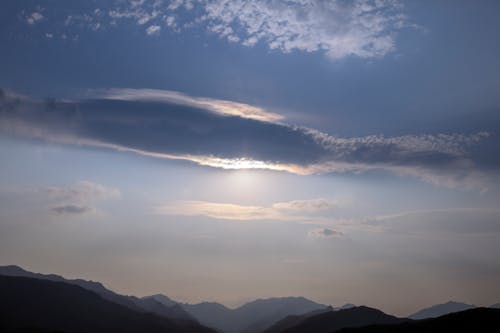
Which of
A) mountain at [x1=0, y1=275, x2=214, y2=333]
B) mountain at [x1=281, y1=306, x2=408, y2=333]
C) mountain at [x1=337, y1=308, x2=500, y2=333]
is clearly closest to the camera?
mountain at [x1=337, y1=308, x2=500, y2=333]

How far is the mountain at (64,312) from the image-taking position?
14088cm

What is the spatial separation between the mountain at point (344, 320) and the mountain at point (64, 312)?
52450mm

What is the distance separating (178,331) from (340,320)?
6270 cm

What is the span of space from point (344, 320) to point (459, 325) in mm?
90015

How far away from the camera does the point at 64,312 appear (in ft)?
513

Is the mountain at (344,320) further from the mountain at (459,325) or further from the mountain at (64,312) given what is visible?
the mountain at (459,325)

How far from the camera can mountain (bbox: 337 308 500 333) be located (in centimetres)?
7412

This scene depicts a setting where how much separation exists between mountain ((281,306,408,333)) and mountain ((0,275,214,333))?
52450 mm

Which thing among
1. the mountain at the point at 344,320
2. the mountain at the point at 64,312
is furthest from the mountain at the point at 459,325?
the mountain at the point at 64,312

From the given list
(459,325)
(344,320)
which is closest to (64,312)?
(344,320)

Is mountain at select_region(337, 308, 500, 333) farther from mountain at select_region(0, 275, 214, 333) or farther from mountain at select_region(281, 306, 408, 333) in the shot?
mountain at select_region(0, 275, 214, 333)

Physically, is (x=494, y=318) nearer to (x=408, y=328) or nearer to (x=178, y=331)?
(x=408, y=328)

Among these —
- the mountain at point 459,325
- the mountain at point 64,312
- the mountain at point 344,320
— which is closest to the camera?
the mountain at point 459,325

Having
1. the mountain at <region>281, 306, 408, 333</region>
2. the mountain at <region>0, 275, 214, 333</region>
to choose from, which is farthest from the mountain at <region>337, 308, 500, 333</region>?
the mountain at <region>0, 275, 214, 333</region>
